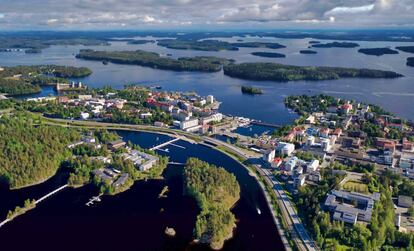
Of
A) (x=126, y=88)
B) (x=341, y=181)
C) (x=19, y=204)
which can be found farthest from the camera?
Result: (x=126, y=88)

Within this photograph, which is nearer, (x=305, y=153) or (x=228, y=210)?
(x=228, y=210)

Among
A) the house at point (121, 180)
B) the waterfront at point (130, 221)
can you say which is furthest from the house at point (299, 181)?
the house at point (121, 180)

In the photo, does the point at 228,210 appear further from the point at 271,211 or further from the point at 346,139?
the point at 346,139

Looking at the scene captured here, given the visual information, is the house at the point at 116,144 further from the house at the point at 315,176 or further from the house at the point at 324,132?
the house at the point at 324,132

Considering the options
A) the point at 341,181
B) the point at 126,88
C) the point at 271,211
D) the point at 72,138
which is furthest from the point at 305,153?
the point at 126,88

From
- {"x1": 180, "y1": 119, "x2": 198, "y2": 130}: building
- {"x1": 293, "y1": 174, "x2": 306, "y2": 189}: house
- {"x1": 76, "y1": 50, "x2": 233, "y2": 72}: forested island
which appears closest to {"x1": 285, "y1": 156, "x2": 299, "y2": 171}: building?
{"x1": 293, "y1": 174, "x2": 306, "y2": 189}: house
